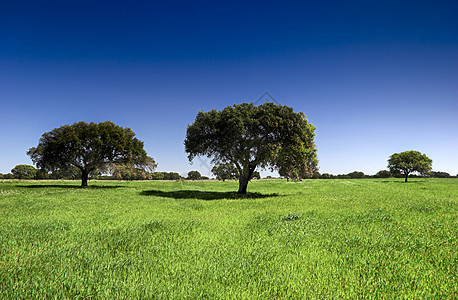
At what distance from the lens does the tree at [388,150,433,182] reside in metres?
59.9

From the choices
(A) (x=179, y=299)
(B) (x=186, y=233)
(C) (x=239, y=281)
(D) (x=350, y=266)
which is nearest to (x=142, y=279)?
(A) (x=179, y=299)

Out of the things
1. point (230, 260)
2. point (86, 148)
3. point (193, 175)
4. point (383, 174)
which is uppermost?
point (86, 148)

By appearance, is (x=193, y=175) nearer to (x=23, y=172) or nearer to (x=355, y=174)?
(x=23, y=172)

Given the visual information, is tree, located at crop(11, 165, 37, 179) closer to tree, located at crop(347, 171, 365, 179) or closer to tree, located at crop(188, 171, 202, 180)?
tree, located at crop(188, 171, 202, 180)

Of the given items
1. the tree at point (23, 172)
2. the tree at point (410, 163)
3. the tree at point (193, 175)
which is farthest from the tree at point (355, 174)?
the tree at point (23, 172)

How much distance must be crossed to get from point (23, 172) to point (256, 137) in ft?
468

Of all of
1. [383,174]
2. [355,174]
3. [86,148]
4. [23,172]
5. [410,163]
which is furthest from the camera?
[355,174]

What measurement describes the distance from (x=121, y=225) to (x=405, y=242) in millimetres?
9446

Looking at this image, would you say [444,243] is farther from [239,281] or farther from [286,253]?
[239,281]

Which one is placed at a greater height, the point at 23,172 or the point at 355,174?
the point at 355,174

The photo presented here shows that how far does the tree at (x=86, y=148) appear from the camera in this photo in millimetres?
33500

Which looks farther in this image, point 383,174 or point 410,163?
point 383,174

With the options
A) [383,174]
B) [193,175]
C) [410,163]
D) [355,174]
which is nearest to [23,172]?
[193,175]

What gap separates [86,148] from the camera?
34.4m
